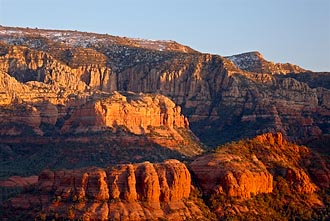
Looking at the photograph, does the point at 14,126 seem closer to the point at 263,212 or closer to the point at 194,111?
the point at 194,111

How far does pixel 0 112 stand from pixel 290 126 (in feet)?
130

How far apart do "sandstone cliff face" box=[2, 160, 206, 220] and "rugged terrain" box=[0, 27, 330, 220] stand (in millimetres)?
95

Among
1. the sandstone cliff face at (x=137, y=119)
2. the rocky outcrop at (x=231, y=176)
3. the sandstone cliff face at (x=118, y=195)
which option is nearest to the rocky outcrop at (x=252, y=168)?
the rocky outcrop at (x=231, y=176)

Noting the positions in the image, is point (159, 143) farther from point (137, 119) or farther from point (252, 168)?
point (252, 168)

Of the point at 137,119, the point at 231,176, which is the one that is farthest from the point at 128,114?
the point at 231,176

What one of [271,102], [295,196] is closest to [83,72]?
[271,102]

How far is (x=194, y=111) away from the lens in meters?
190

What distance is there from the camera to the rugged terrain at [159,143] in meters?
99.6

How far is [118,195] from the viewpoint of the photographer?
98438 millimetres

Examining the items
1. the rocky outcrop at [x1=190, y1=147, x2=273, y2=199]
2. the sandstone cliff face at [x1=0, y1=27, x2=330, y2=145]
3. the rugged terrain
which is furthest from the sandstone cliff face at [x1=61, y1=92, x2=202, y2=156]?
the rocky outcrop at [x1=190, y1=147, x2=273, y2=199]

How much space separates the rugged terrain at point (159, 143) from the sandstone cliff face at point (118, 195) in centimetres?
9

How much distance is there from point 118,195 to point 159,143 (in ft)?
177

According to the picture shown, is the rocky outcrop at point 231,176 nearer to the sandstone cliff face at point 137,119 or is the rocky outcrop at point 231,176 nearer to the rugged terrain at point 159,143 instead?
the rugged terrain at point 159,143

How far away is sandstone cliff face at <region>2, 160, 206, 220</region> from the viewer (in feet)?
319
